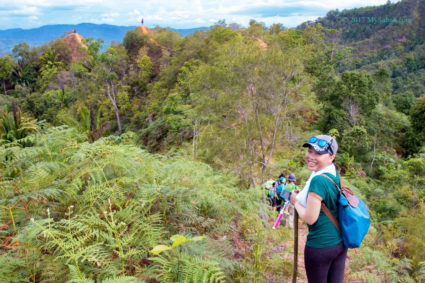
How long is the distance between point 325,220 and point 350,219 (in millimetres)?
164

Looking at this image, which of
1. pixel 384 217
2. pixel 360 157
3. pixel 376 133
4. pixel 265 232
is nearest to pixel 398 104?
pixel 376 133

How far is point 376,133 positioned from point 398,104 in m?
7.56

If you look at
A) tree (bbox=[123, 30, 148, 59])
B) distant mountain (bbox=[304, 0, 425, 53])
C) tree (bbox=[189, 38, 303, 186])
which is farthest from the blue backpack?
distant mountain (bbox=[304, 0, 425, 53])

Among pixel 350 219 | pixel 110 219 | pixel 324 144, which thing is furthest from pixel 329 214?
pixel 110 219

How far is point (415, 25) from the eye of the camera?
167ft

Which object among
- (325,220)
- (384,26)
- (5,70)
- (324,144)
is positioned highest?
(384,26)

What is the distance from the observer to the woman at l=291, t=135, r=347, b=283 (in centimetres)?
183

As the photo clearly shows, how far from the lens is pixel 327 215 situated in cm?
188

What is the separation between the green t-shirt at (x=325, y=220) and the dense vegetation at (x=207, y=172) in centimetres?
67

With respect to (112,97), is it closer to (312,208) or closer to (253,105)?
(253,105)

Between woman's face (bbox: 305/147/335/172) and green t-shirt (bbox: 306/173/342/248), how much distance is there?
9cm

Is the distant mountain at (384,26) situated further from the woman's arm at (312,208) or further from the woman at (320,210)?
the woman's arm at (312,208)

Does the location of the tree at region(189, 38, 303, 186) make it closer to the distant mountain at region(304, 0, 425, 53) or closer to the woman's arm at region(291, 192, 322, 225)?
the woman's arm at region(291, 192, 322, 225)

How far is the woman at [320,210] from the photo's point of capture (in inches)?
72.1
